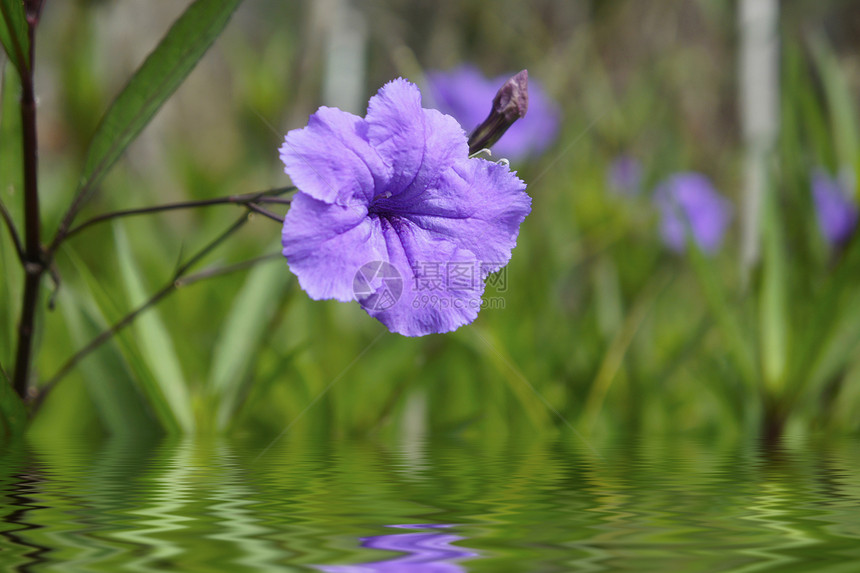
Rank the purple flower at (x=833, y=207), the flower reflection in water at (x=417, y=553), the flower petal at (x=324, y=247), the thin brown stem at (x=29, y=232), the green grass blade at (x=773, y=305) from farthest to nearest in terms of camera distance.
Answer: the purple flower at (x=833, y=207), the green grass blade at (x=773, y=305), the thin brown stem at (x=29, y=232), the flower petal at (x=324, y=247), the flower reflection in water at (x=417, y=553)

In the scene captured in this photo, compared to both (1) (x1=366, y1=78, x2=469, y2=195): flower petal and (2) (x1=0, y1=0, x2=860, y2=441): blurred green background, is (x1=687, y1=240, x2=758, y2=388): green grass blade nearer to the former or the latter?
(2) (x1=0, y1=0, x2=860, y2=441): blurred green background

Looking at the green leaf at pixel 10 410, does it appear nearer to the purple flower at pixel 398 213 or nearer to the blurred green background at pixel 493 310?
the blurred green background at pixel 493 310

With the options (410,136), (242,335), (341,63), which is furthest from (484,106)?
(410,136)

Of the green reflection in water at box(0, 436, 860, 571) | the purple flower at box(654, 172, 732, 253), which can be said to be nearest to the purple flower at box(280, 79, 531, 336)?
the green reflection in water at box(0, 436, 860, 571)

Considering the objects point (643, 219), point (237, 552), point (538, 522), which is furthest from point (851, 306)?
point (237, 552)

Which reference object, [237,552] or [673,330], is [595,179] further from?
[237,552]

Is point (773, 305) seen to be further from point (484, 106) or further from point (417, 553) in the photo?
point (417, 553)

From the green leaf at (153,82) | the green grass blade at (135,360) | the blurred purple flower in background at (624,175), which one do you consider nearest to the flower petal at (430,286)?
the green leaf at (153,82)
